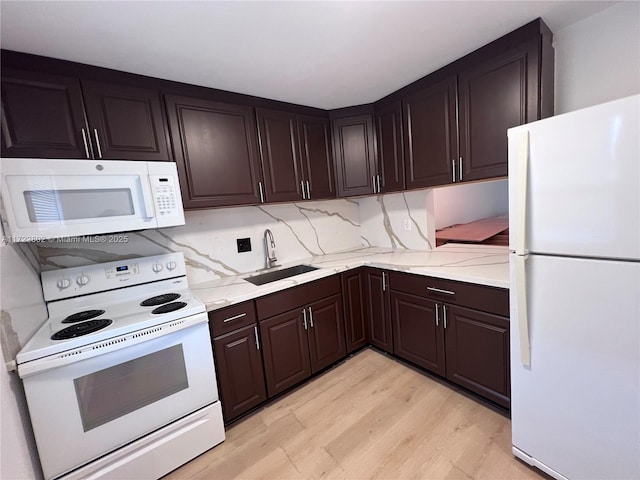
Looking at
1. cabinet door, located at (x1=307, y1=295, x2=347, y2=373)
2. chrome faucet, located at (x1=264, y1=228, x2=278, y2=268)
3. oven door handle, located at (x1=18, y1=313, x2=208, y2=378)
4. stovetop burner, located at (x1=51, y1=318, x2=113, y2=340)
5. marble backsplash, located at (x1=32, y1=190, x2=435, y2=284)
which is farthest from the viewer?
chrome faucet, located at (x1=264, y1=228, x2=278, y2=268)

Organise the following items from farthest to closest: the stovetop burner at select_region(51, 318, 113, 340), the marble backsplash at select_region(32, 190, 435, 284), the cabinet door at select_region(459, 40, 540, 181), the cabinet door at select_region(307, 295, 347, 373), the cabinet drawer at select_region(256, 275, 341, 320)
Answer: the cabinet door at select_region(307, 295, 347, 373) → the cabinet drawer at select_region(256, 275, 341, 320) → the marble backsplash at select_region(32, 190, 435, 284) → the cabinet door at select_region(459, 40, 540, 181) → the stovetop burner at select_region(51, 318, 113, 340)

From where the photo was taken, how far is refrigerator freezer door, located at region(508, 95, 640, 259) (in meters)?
0.88

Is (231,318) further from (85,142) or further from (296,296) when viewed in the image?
(85,142)

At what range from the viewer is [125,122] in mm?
1515

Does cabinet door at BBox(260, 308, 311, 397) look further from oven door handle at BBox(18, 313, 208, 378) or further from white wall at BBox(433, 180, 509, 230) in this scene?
white wall at BBox(433, 180, 509, 230)

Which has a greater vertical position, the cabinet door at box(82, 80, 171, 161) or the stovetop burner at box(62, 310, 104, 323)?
the cabinet door at box(82, 80, 171, 161)

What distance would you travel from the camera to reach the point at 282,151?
2125mm

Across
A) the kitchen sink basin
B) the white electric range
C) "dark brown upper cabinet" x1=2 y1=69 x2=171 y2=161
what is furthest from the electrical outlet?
"dark brown upper cabinet" x1=2 y1=69 x2=171 y2=161

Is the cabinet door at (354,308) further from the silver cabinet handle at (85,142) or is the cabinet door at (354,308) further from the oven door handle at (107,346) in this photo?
the silver cabinet handle at (85,142)

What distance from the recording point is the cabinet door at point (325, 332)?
2035 mm

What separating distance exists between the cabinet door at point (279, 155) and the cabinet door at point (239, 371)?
1.04 m

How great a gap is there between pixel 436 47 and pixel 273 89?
3.54 feet

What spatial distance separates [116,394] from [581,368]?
80.3 inches

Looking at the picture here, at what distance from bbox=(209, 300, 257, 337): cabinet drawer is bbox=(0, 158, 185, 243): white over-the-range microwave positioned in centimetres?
60
